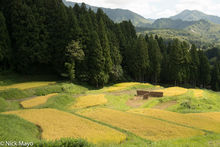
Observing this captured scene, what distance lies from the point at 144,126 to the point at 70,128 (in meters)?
6.56

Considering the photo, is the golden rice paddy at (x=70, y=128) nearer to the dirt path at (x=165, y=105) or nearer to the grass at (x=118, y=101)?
the grass at (x=118, y=101)

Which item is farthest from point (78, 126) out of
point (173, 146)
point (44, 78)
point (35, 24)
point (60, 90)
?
point (35, 24)

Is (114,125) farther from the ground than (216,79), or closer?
farther from the ground

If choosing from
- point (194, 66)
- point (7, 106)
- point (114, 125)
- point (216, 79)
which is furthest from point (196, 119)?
point (216, 79)

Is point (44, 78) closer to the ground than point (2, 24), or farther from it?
closer to the ground

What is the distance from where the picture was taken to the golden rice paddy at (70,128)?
1245 centimetres

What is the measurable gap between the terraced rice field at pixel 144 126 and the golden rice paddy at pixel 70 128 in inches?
65.7

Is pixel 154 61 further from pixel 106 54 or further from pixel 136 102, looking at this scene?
pixel 136 102

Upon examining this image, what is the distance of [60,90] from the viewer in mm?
31938

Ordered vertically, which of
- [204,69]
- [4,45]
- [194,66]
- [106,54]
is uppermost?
[4,45]

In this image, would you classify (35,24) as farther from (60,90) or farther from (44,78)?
(60,90)

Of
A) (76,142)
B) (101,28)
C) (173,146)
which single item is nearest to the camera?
(76,142)

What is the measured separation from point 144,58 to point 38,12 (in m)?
31.0

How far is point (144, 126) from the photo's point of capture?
1527 cm
